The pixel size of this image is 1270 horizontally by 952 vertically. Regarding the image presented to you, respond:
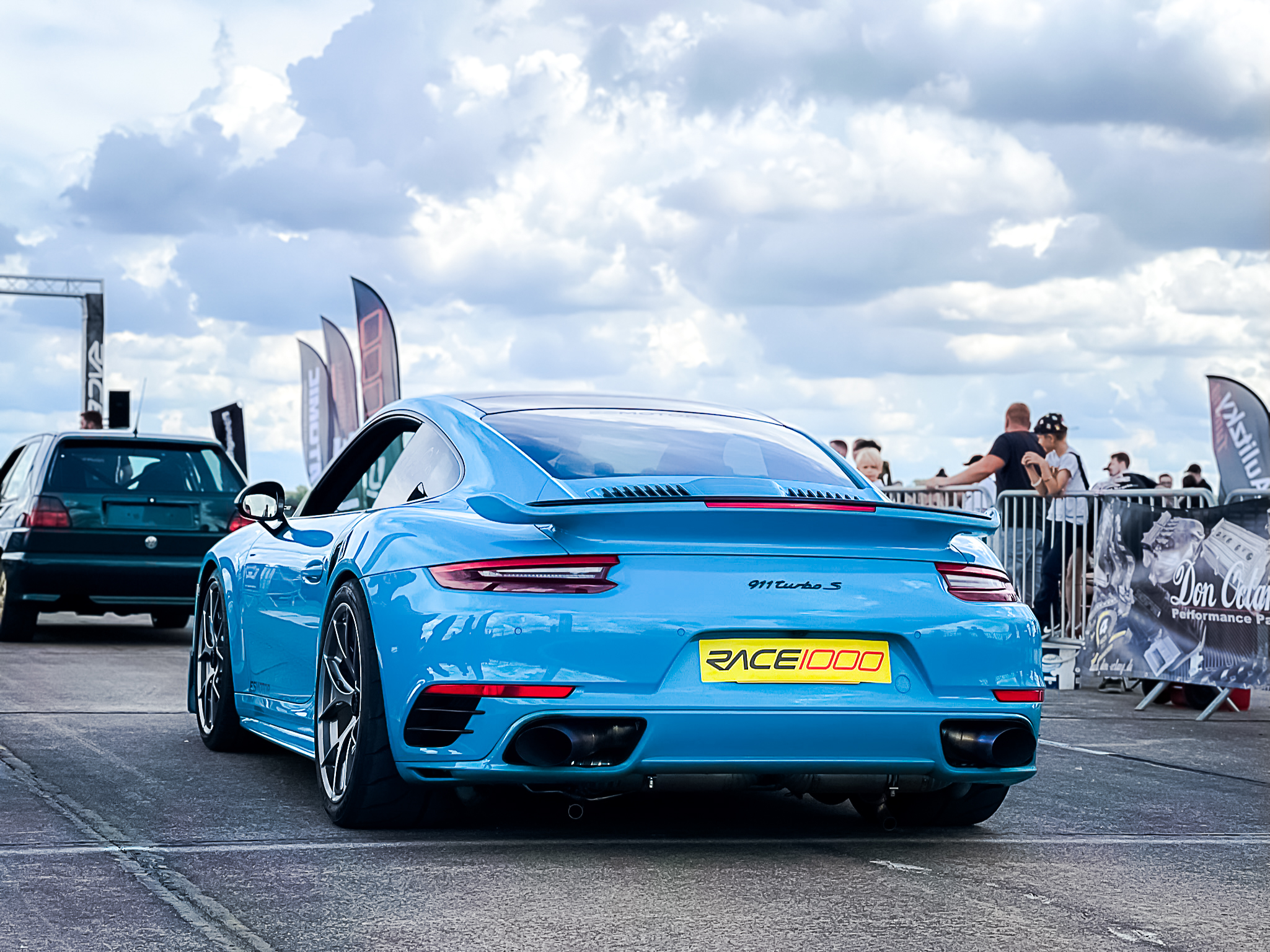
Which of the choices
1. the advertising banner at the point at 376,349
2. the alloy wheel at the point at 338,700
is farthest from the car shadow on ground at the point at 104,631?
the alloy wheel at the point at 338,700

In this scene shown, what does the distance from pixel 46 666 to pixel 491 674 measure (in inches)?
271

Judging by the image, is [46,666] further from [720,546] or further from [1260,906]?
[1260,906]

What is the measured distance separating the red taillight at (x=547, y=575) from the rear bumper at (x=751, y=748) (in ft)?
1.10

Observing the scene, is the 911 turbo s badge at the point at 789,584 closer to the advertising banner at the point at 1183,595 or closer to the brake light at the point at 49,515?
the advertising banner at the point at 1183,595

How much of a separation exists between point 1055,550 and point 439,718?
324 inches

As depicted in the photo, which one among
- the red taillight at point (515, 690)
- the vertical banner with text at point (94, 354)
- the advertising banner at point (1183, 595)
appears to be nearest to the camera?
the red taillight at point (515, 690)

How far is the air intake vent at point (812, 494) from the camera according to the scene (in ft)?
17.4

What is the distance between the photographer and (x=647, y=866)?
4.80 meters

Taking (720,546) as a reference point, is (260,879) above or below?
below

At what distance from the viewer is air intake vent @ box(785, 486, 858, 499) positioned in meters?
5.30

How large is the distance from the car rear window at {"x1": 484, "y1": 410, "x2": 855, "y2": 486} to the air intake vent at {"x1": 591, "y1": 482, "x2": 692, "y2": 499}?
0.13 meters

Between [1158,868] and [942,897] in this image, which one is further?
[1158,868]

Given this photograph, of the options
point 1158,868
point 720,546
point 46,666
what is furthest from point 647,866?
point 46,666

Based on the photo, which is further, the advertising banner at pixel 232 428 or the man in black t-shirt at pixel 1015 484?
the advertising banner at pixel 232 428
